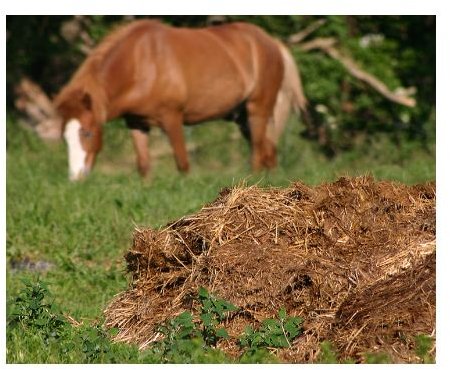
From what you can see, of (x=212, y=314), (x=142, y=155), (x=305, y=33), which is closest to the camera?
(x=212, y=314)

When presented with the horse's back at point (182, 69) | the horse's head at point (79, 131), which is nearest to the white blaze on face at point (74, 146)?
the horse's head at point (79, 131)

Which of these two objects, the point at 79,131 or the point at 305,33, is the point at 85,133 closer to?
the point at 79,131

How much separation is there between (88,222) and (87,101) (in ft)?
13.9

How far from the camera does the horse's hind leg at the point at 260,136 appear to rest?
52.7ft

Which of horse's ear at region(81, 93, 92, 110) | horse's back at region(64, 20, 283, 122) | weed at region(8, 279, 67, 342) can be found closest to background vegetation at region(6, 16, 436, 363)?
weed at region(8, 279, 67, 342)

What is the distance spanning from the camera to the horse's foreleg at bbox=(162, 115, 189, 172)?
14.9 metres

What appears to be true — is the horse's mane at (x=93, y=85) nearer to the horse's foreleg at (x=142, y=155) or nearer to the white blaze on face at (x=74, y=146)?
the white blaze on face at (x=74, y=146)

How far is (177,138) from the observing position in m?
14.9

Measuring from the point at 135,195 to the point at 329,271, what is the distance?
17.1 ft

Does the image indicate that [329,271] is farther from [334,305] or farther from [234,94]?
[234,94]

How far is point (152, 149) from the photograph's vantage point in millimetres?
18891

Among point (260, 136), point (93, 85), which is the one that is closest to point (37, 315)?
point (93, 85)

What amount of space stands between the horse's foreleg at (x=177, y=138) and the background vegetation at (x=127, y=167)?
284mm
